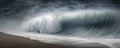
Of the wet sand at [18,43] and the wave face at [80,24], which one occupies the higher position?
the wave face at [80,24]

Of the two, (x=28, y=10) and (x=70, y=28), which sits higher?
(x=28, y=10)

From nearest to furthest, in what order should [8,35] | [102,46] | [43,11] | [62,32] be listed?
[102,46] → [8,35] → [62,32] → [43,11]

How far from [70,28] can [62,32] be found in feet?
0.81

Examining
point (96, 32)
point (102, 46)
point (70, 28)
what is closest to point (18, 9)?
Answer: point (70, 28)

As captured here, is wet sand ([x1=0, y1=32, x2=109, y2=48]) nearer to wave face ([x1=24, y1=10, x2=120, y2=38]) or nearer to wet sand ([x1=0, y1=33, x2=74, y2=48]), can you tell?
wet sand ([x1=0, y1=33, x2=74, y2=48])

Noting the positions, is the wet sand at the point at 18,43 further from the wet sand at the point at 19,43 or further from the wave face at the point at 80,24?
the wave face at the point at 80,24

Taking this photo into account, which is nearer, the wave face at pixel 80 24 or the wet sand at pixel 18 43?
the wet sand at pixel 18 43

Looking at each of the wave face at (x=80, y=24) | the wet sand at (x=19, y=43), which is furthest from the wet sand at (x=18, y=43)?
the wave face at (x=80, y=24)

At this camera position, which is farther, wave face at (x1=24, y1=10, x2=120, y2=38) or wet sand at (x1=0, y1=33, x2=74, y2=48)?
wave face at (x1=24, y1=10, x2=120, y2=38)

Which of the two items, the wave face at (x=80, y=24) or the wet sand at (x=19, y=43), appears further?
the wave face at (x=80, y=24)

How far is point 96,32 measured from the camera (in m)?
3.63

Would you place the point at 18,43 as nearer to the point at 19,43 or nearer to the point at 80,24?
the point at 19,43

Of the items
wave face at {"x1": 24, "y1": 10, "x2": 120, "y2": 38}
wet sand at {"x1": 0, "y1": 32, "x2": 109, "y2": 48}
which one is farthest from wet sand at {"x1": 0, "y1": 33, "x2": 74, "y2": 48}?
wave face at {"x1": 24, "y1": 10, "x2": 120, "y2": 38}

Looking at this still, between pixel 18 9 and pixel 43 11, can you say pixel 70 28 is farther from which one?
pixel 18 9
